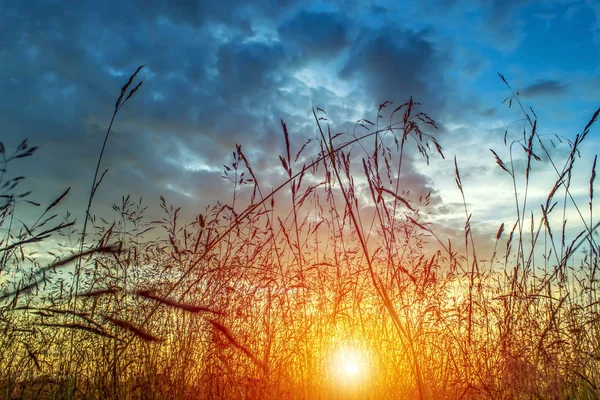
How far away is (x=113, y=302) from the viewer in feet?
10.5

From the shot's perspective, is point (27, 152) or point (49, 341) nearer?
point (27, 152)

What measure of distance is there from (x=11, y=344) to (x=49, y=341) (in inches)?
9.0

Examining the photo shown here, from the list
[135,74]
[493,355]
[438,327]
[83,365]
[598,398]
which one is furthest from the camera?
[438,327]

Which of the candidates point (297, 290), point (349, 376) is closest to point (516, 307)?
point (349, 376)

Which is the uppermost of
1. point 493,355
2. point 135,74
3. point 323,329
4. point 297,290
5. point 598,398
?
point 135,74

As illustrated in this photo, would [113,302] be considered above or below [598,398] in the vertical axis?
above

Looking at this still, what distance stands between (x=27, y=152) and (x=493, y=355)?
2.66 meters

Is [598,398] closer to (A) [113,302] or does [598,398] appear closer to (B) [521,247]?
(B) [521,247]

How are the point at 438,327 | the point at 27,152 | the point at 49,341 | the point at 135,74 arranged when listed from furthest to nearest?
1. the point at 438,327
2. the point at 49,341
3. the point at 135,74
4. the point at 27,152

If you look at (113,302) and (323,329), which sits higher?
(113,302)

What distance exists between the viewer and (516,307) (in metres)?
3.04

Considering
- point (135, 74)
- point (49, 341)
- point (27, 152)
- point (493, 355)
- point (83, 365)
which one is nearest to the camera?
point (27, 152)

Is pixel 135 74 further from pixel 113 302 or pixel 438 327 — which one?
pixel 438 327

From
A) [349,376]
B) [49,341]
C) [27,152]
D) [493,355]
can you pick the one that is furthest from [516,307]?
[49,341]
